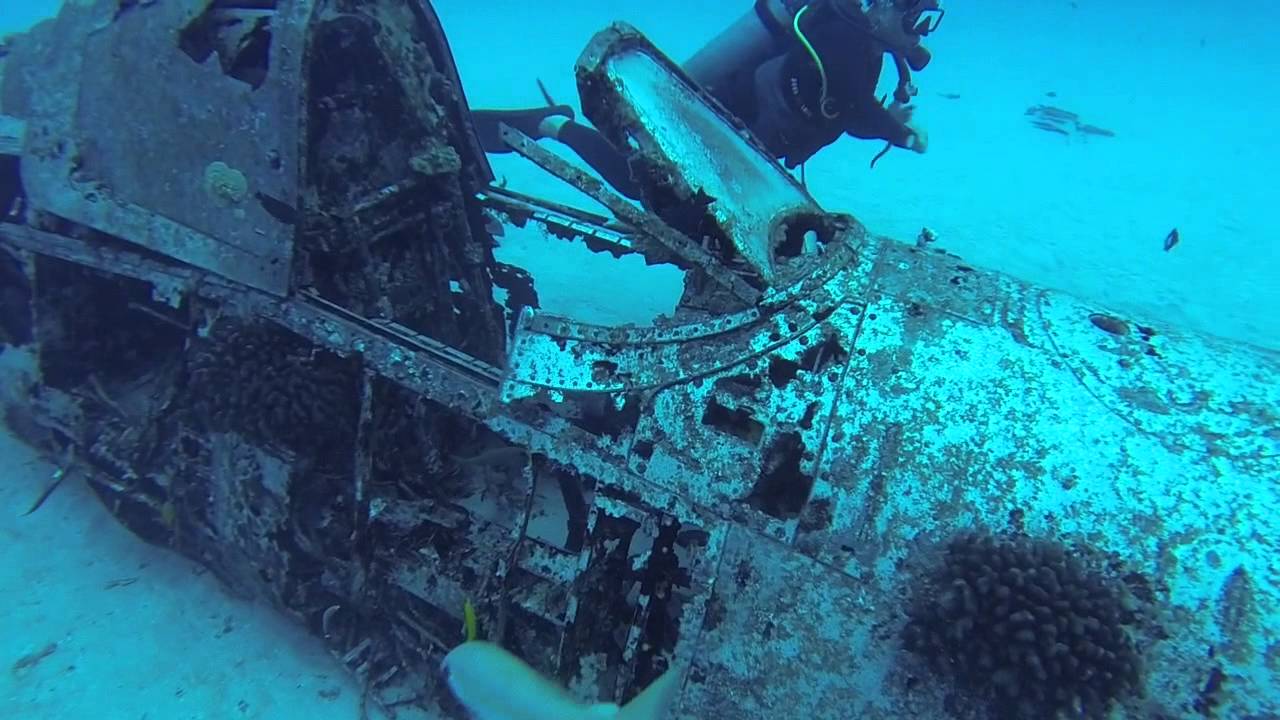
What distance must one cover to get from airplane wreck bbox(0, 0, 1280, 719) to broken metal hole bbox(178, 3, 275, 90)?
2 cm

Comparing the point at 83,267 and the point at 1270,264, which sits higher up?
the point at 1270,264

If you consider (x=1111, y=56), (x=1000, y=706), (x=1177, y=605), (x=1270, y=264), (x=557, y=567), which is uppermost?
(x=1111, y=56)

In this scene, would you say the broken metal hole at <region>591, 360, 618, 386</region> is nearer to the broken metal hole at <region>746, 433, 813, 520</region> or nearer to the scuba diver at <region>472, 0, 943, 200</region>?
the broken metal hole at <region>746, 433, 813, 520</region>

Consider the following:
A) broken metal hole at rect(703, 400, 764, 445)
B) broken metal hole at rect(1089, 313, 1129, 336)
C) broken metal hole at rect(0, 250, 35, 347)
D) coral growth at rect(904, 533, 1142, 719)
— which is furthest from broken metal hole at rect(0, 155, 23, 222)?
broken metal hole at rect(1089, 313, 1129, 336)

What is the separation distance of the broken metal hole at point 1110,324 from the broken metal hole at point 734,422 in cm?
152

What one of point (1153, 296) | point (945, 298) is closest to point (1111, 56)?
point (1153, 296)

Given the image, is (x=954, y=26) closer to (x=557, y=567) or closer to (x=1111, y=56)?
(x=1111, y=56)

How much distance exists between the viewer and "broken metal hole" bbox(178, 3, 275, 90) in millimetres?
3670

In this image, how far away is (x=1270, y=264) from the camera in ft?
45.0

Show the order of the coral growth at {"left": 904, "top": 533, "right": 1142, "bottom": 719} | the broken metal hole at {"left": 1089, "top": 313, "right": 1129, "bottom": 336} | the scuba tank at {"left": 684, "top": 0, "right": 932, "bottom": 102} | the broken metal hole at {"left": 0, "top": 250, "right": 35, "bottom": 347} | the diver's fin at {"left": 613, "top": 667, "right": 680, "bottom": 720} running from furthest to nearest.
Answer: the scuba tank at {"left": 684, "top": 0, "right": 932, "bottom": 102}, the broken metal hole at {"left": 0, "top": 250, "right": 35, "bottom": 347}, the broken metal hole at {"left": 1089, "top": 313, "right": 1129, "bottom": 336}, the diver's fin at {"left": 613, "top": 667, "right": 680, "bottom": 720}, the coral growth at {"left": 904, "top": 533, "right": 1142, "bottom": 719}

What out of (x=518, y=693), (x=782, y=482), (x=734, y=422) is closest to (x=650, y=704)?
(x=518, y=693)

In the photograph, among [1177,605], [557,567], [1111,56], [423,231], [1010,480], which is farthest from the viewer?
[1111,56]

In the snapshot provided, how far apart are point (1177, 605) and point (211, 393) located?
443 centimetres

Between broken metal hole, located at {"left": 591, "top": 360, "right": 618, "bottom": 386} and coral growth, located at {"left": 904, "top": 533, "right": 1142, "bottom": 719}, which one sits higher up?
broken metal hole, located at {"left": 591, "top": 360, "right": 618, "bottom": 386}
